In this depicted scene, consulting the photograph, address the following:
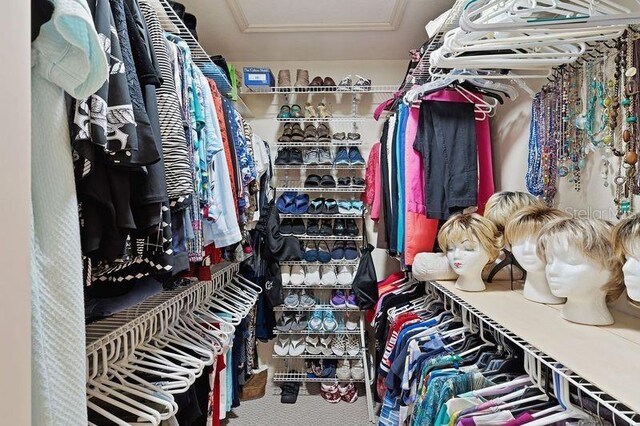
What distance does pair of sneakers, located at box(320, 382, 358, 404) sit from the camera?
2477mm

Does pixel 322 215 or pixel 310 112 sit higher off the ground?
pixel 310 112

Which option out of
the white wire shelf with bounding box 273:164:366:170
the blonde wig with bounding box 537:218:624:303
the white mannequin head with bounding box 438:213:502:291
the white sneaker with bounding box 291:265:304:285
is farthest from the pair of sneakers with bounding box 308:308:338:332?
the blonde wig with bounding box 537:218:624:303

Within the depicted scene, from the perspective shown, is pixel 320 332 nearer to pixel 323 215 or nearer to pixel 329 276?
pixel 329 276

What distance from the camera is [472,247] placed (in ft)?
4.58

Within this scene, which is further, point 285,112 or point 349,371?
point 285,112

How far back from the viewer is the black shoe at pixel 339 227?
8.65 ft

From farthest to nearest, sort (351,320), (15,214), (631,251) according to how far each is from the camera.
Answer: (351,320) < (631,251) < (15,214)

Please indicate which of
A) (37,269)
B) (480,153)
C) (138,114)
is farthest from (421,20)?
(37,269)

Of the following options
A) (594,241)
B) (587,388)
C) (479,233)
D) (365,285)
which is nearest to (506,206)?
(479,233)

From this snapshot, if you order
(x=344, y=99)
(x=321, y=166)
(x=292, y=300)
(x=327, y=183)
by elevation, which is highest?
(x=344, y=99)

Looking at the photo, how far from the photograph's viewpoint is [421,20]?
222 cm

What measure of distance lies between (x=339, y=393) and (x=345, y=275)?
771 millimetres

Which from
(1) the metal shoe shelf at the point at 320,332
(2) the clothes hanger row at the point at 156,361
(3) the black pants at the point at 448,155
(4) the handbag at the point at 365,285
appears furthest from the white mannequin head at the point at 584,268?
(1) the metal shoe shelf at the point at 320,332

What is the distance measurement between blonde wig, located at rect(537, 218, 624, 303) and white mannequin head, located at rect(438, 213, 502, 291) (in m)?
0.39
